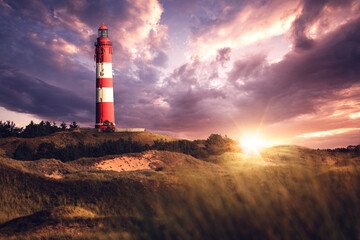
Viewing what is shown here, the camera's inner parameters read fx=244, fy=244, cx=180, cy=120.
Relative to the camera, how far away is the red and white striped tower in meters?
42.4

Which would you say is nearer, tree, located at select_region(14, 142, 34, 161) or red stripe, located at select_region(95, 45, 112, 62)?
tree, located at select_region(14, 142, 34, 161)

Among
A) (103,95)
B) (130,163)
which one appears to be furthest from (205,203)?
(103,95)

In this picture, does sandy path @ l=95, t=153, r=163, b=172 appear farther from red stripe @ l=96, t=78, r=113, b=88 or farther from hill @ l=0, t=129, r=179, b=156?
red stripe @ l=96, t=78, r=113, b=88

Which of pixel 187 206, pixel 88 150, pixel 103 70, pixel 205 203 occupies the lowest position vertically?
pixel 187 206

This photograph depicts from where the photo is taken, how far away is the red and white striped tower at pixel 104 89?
42406mm

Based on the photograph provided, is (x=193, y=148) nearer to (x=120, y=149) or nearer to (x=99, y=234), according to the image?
(x=120, y=149)

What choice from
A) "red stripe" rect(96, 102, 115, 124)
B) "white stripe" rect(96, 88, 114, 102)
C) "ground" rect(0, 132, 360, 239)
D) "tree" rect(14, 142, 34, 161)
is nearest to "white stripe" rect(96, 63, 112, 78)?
"white stripe" rect(96, 88, 114, 102)

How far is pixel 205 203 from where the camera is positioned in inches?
306

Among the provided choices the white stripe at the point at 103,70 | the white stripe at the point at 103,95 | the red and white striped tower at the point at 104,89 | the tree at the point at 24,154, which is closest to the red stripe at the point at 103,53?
the red and white striped tower at the point at 104,89

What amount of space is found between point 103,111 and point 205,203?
124ft

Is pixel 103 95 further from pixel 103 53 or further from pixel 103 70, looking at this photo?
pixel 103 53

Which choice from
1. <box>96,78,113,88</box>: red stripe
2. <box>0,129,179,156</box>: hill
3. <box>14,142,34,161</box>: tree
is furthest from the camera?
<box>96,78,113,88</box>: red stripe

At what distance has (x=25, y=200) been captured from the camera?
34.1 feet

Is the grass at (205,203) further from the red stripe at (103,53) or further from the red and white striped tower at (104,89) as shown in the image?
the red stripe at (103,53)
